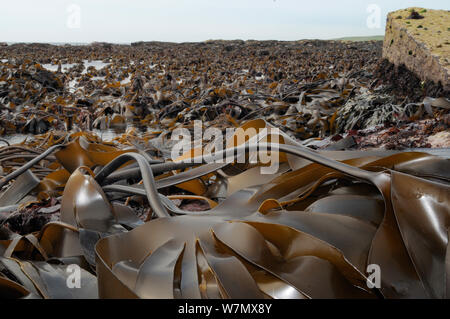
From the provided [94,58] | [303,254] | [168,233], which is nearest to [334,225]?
[303,254]

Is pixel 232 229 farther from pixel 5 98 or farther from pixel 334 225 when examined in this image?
pixel 5 98

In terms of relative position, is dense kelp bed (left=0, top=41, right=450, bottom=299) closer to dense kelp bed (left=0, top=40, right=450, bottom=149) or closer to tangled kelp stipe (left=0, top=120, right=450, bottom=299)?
tangled kelp stipe (left=0, top=120, right=450, bottom=299)

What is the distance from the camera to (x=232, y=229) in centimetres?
78

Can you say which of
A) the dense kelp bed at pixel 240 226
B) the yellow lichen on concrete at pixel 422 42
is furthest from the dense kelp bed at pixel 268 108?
the dense kelp bed at pixel 240 226

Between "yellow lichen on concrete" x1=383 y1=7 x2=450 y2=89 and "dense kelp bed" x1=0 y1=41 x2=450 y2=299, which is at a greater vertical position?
"yellow lichen on concrete" x1=383 y1=7 x2=450 y2=89

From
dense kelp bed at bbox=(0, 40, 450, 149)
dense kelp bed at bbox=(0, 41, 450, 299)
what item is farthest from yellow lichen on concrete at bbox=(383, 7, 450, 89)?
dense kelp bed at bbox=(0, 41, 450, 299)

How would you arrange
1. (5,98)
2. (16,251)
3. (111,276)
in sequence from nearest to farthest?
(111,276)
(16,251)
(5,98)

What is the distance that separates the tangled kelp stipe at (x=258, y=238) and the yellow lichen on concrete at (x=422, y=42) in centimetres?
222

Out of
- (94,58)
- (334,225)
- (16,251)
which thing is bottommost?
(16,251)

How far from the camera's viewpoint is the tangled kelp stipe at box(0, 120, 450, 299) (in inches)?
25.7

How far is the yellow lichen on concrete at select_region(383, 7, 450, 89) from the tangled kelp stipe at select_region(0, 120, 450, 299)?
2.22 metres

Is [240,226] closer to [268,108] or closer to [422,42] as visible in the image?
[268,108]

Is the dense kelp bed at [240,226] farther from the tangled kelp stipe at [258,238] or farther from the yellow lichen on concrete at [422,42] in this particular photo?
the yellow lichen on concrete at [422,42]
